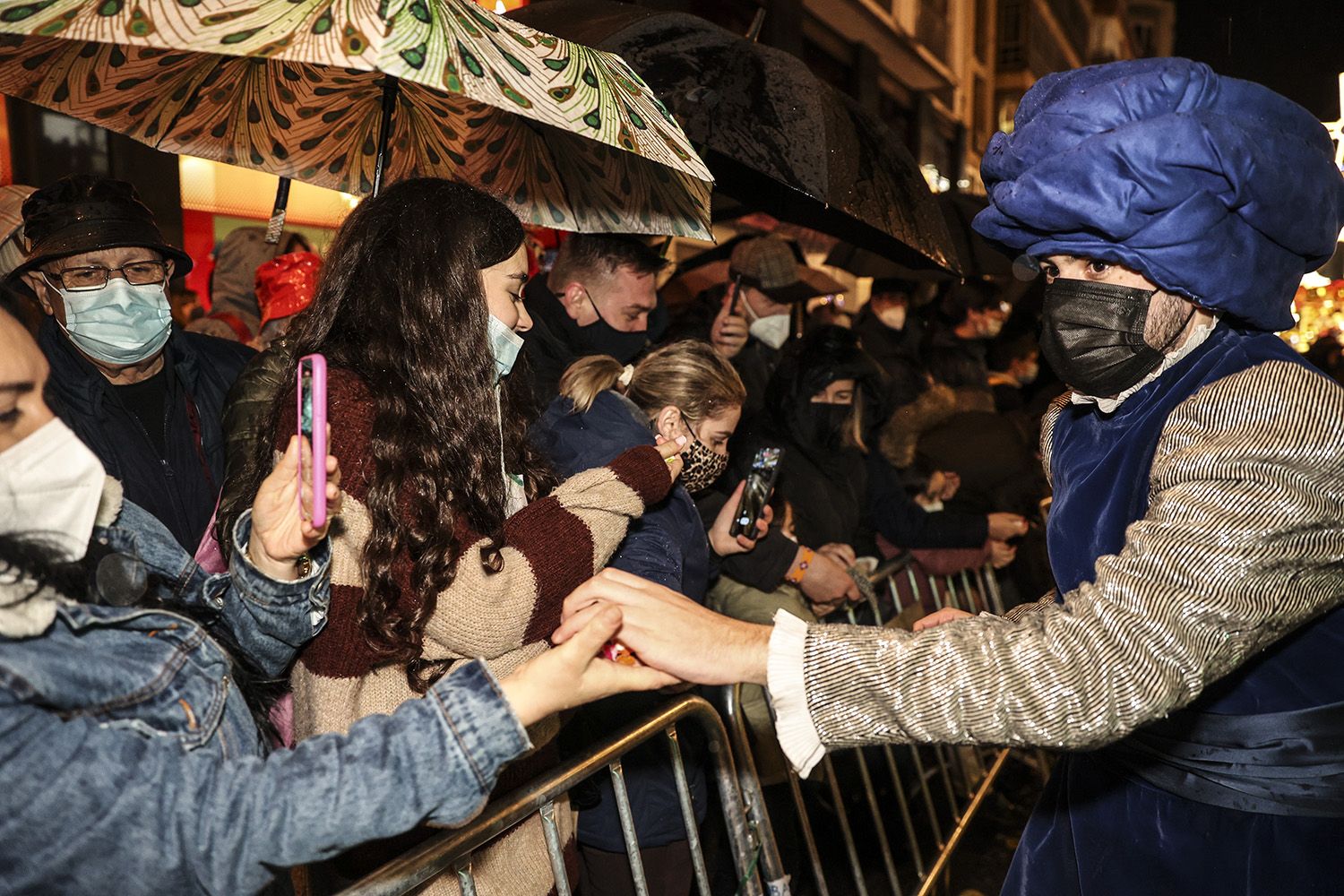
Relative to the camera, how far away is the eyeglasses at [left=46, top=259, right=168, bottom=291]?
10.2 feet

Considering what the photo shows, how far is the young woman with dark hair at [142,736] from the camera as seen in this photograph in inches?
47.6

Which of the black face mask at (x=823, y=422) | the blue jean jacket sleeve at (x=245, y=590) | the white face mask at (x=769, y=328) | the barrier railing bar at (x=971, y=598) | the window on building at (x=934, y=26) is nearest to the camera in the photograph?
the blue jean jacket sleeve at (x=245, y=590)

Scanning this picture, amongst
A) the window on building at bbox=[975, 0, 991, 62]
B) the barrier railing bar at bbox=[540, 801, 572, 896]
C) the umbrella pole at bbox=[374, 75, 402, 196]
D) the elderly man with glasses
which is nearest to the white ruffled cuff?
the barrier railing bar at bbox=[540, 801, 572, 896]

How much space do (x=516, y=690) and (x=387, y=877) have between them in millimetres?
527

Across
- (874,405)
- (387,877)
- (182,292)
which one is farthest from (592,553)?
(182,292)

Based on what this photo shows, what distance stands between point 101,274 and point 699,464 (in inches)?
78.6

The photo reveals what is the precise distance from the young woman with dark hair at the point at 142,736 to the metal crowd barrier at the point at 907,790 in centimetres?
188

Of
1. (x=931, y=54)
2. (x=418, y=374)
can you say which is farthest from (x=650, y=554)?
(x=931, y=54)

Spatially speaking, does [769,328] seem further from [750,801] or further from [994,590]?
[750,801]

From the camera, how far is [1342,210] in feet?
6.68

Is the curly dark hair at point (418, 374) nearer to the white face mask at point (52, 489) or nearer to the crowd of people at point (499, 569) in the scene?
the crowd of people at point (499, 569)

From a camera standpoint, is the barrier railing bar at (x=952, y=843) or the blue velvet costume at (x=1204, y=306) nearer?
the blue velvet costume at (x=1204, y=306)

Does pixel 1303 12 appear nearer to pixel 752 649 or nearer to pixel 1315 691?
pixel 1315 691

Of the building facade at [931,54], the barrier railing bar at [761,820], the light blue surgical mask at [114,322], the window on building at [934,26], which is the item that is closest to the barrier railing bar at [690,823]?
the barrier railing bar at [761,820]
